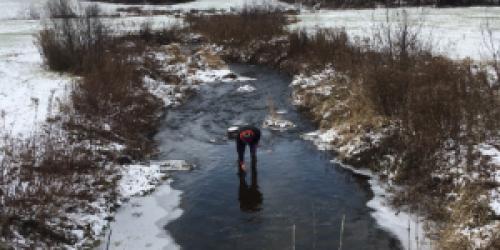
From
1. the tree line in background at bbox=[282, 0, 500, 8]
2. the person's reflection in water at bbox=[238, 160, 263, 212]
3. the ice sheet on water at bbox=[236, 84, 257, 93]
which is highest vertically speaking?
the tree line in background at bbox=[282, 0, 500, 8]

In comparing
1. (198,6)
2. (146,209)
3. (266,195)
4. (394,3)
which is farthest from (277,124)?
(198,6)

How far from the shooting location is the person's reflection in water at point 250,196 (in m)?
9.03

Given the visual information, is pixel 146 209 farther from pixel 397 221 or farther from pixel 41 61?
pixel 41 61

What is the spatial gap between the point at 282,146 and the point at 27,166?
6165 mm

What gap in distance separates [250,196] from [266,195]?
1.05 ft

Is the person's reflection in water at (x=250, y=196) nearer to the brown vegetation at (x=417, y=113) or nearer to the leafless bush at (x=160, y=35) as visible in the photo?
the brown vegetation at (x=417, y=113)

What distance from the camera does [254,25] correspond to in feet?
88.5

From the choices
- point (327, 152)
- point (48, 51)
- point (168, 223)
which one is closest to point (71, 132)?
point (168, 223)

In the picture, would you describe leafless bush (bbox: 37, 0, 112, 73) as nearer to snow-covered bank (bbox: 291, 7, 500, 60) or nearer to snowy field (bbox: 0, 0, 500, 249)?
snowy field (bbox: 0, 0, 500, 249)

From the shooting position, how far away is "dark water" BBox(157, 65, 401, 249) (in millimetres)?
7855

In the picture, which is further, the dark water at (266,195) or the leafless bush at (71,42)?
the leafless bush at (71,42)

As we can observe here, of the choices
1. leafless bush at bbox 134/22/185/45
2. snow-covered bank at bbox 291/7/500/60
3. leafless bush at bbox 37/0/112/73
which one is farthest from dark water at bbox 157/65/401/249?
leafless bush at bbox 134/22/185/45

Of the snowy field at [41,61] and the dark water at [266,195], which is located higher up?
the snowy field at [41,61]

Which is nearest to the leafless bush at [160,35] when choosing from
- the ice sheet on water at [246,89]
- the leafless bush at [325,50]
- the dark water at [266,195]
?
the leafless bush at [325,50]
